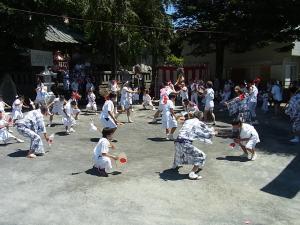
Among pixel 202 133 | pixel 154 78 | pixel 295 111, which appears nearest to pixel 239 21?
pixel 154 78

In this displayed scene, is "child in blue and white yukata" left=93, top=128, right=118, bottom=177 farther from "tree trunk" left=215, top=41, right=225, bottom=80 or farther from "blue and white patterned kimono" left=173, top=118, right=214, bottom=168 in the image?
"tree trunk" left=215, top=41, right=225, bottom=80

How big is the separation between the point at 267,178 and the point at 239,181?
32.6 inches

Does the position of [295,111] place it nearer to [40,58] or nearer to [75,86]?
[40,58]

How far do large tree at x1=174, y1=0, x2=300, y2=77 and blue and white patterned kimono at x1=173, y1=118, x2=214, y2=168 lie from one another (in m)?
13.4

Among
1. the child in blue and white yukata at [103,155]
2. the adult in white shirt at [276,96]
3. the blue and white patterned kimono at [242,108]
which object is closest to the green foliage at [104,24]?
the adult in white shirt at [276,96]

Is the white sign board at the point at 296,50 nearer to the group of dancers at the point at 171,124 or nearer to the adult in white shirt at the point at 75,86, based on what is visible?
the group of dancers at the point at 171,124

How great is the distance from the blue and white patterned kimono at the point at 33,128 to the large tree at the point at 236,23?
564 inches

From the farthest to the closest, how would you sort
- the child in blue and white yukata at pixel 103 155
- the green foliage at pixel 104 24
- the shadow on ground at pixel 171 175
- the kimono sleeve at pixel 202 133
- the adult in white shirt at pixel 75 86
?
the adult in white shirt at pixel 75 86 < the green foliage at pixel 104 24 < the kimono sleeve at pixel 202 133 < the shadow on ground at pixel 171 175 < the child in blue and white yukata at pixel 103 155

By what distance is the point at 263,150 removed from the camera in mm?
14156

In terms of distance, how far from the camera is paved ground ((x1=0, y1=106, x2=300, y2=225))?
862 centimetres

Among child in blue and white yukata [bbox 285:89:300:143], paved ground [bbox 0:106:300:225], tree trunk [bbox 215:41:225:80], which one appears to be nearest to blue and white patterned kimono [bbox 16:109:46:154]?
paved ground [bbox 0:106:300:225]

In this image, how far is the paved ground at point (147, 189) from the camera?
8617 millimetres

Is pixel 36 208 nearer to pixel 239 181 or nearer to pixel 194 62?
pixel 239 181

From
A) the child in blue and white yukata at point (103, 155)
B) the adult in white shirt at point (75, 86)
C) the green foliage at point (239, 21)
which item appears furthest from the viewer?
the adult in white shirt at point (75, 86)
